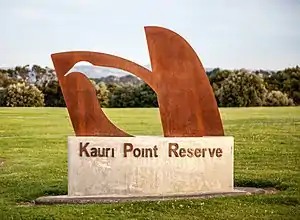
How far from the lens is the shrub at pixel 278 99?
21281mm

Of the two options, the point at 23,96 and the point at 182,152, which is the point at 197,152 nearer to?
the point at 182,152

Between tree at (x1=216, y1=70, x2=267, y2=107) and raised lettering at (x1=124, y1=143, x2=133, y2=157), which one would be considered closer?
raised lettering at (x1=124, y1=143, x2=133, y2=157)

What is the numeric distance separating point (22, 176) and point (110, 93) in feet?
40.3

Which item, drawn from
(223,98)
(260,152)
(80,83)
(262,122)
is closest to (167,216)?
(80,83)

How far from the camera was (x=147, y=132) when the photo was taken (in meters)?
15.3

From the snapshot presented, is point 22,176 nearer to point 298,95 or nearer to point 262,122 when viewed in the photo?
point 262,122

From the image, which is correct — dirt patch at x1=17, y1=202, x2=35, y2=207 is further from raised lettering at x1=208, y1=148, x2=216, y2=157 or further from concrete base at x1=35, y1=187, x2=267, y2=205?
raised lettering at x1=208, y1=148, x2=216, y2=157

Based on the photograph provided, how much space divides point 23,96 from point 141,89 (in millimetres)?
3807

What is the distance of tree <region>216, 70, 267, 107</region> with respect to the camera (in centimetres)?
2081

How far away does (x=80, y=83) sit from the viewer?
6918 millimetres

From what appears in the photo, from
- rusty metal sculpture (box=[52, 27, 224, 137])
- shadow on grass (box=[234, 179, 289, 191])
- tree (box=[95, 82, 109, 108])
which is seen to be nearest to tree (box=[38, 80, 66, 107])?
tree (box=[95, 82, 109, 108])

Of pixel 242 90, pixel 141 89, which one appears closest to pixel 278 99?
pixel 242 90

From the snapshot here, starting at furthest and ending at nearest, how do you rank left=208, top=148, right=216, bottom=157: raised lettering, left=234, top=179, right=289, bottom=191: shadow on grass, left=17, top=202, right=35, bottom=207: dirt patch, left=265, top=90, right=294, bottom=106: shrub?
left=265, top=90, right=294, bottom=106: shrub, left=234, top=179, right=289, bottom=191: shadow on grass, left=208, top=148, right=216, bottom=157: raised lettering, left=17, top=202, right=35, bottom=207: dirt patch

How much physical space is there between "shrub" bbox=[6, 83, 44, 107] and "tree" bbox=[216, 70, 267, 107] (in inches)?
229
